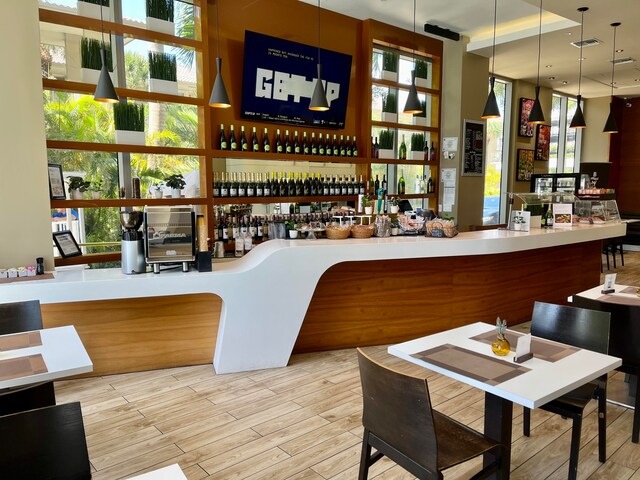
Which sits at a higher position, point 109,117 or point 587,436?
point 109,117

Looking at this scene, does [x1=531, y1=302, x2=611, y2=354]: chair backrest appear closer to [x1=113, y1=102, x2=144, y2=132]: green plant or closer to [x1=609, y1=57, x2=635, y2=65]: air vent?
[x1=113, y1=102, x2=144, y2=132]: green plant

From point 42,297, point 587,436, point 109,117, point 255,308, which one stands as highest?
point 109,117

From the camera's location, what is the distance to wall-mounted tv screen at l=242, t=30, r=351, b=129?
18.0 feet

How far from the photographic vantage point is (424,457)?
68.5 inches

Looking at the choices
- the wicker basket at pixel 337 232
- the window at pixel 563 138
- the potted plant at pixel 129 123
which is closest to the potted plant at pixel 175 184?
the potted plant at pixel 129 123

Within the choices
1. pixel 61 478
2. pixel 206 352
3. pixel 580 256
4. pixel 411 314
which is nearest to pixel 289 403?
pixel 206 352

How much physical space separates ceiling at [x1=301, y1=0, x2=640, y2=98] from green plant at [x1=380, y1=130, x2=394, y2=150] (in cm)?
155

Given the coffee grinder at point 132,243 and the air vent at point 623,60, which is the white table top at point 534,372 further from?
the air vent at point 623,60

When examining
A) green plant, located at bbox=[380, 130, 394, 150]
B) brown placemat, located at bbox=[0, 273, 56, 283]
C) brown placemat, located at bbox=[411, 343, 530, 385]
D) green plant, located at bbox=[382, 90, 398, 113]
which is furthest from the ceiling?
brown placemat, located at bbox=[411, 343, 530, 385]

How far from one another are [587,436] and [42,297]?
370 cm

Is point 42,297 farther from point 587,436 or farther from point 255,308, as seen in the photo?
point 587,436

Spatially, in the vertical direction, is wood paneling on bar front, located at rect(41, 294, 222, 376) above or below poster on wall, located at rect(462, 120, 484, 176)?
below

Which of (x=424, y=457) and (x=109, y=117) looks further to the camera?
(x=109, y=117)

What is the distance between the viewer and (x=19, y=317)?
2.58 meters
